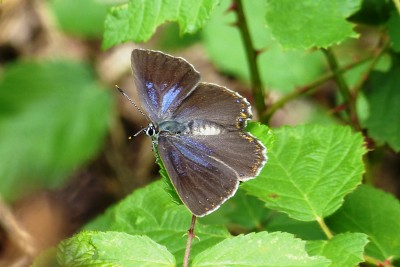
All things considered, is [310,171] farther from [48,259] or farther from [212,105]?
[48,259]

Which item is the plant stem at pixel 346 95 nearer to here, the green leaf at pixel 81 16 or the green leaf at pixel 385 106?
the green leaf at pixel 385 106

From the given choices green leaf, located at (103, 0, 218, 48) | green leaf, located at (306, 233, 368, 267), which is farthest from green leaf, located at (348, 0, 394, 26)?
green leaf, located at (306, 233, 368, 267)

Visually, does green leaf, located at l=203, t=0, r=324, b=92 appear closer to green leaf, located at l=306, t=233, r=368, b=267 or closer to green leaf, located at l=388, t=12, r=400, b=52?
green leaf, located at l=388, t=12, r=400, b=52

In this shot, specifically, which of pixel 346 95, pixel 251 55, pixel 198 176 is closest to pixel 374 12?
pixel 346 95

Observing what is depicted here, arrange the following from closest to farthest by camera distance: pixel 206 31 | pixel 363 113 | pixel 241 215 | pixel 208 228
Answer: pixel 208 228 → pixel 241 215 → pixel 363 113 → pixel 206 31

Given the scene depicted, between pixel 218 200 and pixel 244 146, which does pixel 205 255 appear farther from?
pixel 244 146

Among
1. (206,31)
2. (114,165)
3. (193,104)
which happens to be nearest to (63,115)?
(114,165)
